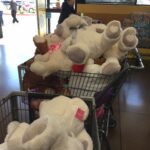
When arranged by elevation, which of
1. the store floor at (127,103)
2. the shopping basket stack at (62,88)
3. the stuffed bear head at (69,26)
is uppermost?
the stuffed bear head at (69,26)

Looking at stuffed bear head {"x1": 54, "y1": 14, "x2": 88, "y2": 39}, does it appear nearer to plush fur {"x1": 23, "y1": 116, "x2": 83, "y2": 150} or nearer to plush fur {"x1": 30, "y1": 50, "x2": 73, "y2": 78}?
plush fur {"x1": 30, "y1": 50, "x2": 73, "y2": 78}

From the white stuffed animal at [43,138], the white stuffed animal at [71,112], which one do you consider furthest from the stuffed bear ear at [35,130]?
the white stuffed animal at [71,112]

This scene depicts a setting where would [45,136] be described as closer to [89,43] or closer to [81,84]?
[81,84]

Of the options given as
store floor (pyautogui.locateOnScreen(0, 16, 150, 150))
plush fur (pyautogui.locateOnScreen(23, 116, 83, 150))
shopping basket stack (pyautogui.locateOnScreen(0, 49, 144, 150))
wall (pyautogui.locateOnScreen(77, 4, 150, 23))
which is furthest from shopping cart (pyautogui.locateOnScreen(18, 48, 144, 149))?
wall (pyautogui.locateOnScreen(77, 4, 150, 23))

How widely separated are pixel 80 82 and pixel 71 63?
111mm

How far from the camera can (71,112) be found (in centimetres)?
91

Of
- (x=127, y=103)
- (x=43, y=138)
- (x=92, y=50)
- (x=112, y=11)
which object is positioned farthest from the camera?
(x=112, y=11)

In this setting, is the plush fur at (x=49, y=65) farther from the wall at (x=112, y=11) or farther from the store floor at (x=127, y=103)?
the wall at (x=112, y=11)

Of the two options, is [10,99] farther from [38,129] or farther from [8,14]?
[8,14]

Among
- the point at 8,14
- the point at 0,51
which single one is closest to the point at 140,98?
the point at 0,51

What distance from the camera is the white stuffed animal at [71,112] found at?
890 millimetres

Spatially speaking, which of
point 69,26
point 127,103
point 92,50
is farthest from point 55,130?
point 127,103

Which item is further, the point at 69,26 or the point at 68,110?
the point at 69,26

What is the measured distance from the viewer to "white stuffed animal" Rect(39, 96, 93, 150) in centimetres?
89
